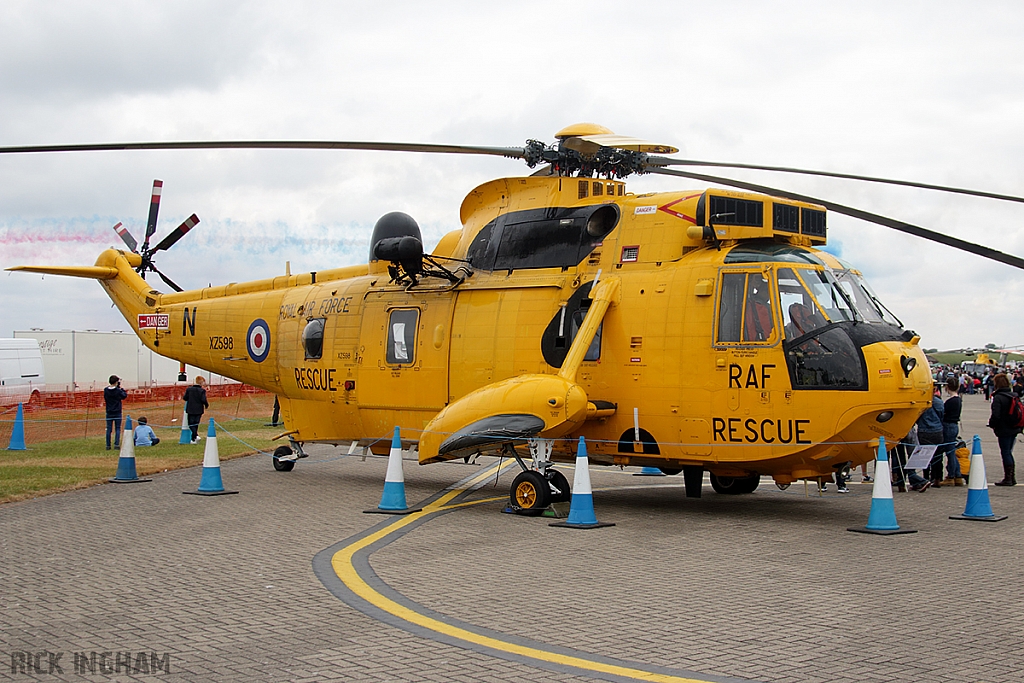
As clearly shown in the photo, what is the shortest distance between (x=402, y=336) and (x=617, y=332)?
4036 mm

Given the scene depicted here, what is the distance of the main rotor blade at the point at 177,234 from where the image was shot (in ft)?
68.9

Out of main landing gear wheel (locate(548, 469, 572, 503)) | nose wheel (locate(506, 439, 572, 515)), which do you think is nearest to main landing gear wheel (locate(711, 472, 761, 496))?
main landing gear wheel (locate(548, 469, 572, 503))

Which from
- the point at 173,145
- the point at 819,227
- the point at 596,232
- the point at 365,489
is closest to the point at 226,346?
the point at 365,489

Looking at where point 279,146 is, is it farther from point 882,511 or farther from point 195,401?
point 195,401

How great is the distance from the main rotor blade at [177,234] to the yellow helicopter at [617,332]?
6.37 metres

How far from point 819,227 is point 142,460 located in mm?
14154

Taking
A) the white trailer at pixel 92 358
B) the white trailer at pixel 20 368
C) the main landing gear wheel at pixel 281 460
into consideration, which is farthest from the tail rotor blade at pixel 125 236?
the white trailer at pixel 92 358

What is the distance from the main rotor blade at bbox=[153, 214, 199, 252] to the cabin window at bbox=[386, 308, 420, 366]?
7.83 m

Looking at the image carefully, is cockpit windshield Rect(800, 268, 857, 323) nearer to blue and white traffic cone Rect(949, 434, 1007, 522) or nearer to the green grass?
blue and white traffic cone Rect(949, 434, 1007, 522)

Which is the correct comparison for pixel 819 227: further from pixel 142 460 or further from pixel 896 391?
pixel 142 460

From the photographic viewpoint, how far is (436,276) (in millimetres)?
15023

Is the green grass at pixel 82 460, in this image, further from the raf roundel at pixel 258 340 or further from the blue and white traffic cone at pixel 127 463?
the raf roundel at pixel 258 340

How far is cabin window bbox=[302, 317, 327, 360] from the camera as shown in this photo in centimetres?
1667

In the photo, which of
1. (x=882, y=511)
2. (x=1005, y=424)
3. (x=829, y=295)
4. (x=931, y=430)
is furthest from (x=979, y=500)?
(x=1005, y=424)
